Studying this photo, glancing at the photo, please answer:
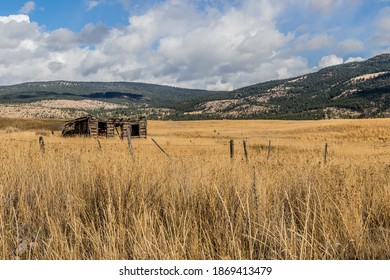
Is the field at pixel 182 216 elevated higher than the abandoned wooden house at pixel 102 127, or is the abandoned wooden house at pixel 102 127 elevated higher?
the abandoned wooden house at pixel 102 127

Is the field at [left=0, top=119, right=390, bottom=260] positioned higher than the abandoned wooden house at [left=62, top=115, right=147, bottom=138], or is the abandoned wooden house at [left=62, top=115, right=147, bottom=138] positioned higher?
the abandoned wooden house at [left=62, top=115, right=147, bottom=138]

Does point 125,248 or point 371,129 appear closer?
point 125,248

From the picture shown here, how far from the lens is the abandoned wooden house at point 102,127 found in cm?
4227

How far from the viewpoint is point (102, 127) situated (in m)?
46.0

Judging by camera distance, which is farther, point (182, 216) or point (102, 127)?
point (102, 127)

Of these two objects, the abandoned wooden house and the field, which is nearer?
the field

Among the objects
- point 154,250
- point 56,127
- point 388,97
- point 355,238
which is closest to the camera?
point 154,250

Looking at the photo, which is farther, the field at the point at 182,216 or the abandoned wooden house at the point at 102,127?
the abandoned wooden house at the point at 102,127

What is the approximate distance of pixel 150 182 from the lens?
498 centimetres

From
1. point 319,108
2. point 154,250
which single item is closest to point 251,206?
point 154,250

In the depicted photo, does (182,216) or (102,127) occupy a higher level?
(102,127)

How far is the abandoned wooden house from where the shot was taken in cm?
4227
